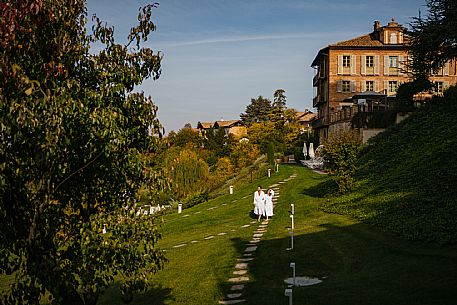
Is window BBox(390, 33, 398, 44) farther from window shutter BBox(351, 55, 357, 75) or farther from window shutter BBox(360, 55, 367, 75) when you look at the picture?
window shutter BBox(351, 55, 357, 75)

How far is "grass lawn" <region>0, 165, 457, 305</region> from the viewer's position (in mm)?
10555

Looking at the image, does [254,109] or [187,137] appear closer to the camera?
[187,137]

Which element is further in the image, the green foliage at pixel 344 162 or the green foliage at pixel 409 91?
the green foliage at pixel 409 91

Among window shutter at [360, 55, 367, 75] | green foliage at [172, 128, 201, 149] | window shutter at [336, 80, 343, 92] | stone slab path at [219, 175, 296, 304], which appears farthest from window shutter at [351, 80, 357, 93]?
stone slab path at [219, 175, 296, 304]

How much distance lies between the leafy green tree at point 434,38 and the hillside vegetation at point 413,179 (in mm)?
2579

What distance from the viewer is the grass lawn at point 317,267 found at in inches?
416

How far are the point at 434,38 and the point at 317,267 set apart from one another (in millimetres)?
22876

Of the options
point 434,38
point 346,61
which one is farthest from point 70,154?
point 346,61

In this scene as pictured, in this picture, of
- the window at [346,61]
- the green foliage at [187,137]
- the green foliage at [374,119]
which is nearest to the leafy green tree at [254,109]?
the green foliage at [187,137]

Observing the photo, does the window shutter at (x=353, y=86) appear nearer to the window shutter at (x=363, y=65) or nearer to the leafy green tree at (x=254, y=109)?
the window shutter at (x=363, y=65)

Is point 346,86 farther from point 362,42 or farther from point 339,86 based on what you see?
point 362,42

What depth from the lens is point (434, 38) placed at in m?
31.1

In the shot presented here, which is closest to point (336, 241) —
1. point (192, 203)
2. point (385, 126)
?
point (385, 126)

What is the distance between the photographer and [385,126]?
35156mm
